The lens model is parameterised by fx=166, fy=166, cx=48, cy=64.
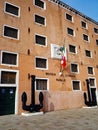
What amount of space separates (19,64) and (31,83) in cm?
226

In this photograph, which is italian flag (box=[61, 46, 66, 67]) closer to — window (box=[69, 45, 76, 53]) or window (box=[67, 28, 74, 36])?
window (box=[69, 45, 76, 53])

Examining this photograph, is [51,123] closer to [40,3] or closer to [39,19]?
[39,19]

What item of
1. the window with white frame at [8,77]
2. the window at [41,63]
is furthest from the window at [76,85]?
the window with white frame at [8,77]

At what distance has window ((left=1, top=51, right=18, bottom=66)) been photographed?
15537mm

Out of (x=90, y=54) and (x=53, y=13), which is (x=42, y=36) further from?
(x=90, y=54)

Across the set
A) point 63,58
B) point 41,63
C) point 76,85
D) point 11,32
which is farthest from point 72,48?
point 11,32

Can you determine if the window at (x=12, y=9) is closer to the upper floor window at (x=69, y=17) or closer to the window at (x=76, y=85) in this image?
the upper floor window at (x=69, y=17)

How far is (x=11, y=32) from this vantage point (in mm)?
16859

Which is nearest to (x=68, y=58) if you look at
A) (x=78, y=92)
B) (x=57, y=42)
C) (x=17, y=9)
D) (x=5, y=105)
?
(x=57, y=42)

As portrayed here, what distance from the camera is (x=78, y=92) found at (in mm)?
21094

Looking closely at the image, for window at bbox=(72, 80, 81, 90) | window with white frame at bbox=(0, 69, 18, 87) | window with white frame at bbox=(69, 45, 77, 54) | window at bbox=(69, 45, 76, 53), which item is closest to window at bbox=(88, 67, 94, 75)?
window at bbox=(72, 80, 81, 90)

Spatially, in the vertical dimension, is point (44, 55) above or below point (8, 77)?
above

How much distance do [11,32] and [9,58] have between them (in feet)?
9.23

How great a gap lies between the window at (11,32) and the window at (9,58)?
74.7 inches
